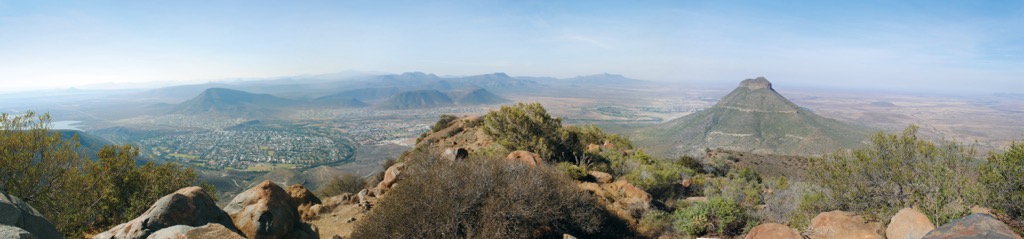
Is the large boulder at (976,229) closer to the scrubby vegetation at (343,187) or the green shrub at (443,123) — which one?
the scrubby vegetation at (343,187)

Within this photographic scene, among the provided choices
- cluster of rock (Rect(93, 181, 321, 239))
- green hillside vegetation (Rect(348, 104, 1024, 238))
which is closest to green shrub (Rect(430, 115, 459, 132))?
green hillside vegetation (Rect(348, 104, 1024, 238))

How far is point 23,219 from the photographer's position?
552 cm

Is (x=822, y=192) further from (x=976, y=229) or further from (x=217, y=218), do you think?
(x=217, y=218)

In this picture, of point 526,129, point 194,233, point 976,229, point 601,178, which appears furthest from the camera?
point 526,129

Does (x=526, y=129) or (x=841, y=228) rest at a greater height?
(x=526, y=129)

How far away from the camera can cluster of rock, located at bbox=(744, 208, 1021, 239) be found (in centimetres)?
527

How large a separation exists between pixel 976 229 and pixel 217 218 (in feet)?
41.6

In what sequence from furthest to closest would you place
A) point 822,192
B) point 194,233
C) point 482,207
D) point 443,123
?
point 443,123
point 822,192
point 482,207
point 194,233

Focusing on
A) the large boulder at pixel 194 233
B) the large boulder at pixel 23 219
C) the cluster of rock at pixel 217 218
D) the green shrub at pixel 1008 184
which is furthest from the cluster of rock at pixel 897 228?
the large boulder at pixel 23 219

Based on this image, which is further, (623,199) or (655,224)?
(623,199)

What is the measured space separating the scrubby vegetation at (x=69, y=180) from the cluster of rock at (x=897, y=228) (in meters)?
15.2

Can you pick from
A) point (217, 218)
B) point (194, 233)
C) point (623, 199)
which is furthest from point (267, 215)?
point (623, 199)

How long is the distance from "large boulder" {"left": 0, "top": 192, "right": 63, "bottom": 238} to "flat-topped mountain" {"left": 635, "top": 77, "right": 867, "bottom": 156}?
52.0 meters

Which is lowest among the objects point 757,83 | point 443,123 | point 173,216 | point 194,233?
point 443,123
